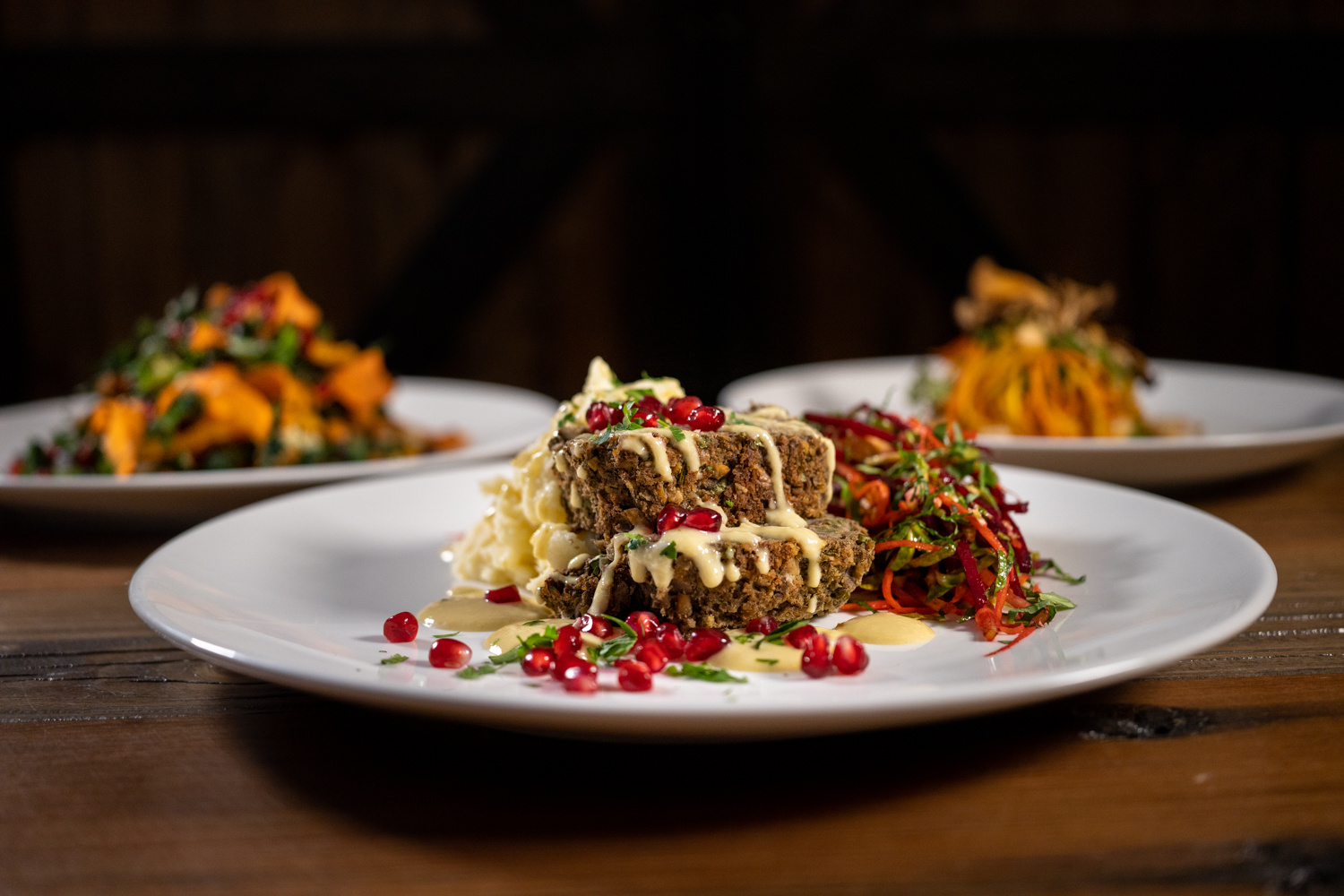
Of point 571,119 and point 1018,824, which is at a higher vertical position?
point 571,119

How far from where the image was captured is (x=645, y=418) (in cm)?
230

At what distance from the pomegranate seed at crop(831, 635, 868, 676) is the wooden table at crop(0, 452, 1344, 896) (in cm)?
13

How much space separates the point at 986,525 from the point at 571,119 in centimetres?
727

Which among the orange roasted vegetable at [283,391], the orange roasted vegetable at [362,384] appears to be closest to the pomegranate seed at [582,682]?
the orange roasted vegetable at [283,391]

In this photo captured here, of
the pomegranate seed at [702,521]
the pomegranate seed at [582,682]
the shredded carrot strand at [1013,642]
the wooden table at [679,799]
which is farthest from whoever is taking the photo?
the pomegranate seed at [702,521]

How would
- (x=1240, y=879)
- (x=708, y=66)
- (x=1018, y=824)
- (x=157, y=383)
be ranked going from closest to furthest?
(x=1240, y=879) → (x=1018, y=824) → (x=157, y=383) → (x=708, y=66)

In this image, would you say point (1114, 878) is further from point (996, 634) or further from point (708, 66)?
point (708, 66)

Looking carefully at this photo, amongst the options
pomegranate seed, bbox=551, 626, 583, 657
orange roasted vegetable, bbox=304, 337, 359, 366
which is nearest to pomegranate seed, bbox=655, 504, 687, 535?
pomegranate seed, bbox=551, 626, 583, 657

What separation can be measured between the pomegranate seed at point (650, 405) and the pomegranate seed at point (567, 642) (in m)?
0.58

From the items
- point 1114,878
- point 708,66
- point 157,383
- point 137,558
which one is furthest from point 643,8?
point 1114,878

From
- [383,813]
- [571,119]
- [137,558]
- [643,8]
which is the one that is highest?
[643,8]

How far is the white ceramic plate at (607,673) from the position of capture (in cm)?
144

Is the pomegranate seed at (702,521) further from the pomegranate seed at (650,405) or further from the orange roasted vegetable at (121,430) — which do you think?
the orange roasted vegetable at (121,430)

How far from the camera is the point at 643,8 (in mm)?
9062
